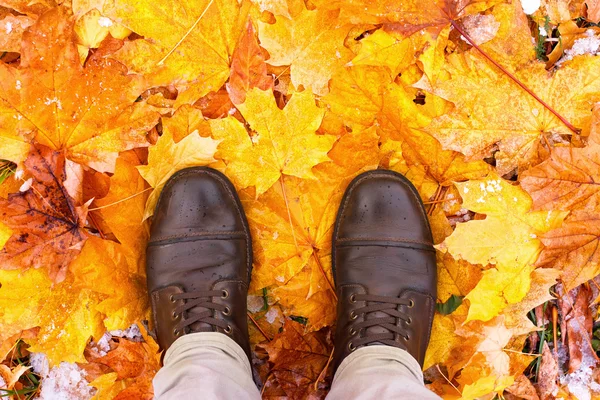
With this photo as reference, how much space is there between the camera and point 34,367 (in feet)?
4.39

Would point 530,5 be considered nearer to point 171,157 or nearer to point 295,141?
point 295,141

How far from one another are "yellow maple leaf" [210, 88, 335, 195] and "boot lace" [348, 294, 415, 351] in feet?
1.34

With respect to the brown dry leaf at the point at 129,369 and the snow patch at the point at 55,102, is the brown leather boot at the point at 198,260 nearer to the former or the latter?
the brown dry leaf at the point at 129,369

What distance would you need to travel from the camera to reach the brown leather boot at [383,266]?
4.21 feet

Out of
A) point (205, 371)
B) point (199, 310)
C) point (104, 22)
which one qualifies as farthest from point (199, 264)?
point (104, 22)

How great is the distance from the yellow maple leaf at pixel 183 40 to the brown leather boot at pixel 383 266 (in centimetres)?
49

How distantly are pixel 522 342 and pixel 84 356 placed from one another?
1.20 m

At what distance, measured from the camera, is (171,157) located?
125 cm

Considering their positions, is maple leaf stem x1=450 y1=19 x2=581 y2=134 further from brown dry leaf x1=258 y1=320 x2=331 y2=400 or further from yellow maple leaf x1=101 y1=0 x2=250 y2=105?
brown dry leaf x1=258 y1=320 x2=331 y2=400

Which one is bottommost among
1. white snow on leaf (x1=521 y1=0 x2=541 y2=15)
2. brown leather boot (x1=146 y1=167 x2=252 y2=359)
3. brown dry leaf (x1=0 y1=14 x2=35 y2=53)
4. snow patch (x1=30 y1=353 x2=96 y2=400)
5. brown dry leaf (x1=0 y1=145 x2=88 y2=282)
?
snow patch (x1=30 y1=353 x2=96 y2=400)

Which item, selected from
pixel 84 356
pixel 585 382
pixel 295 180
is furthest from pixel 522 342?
pixel 84 356

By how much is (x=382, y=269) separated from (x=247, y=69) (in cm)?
65

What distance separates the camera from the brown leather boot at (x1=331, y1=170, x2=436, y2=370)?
1282mm

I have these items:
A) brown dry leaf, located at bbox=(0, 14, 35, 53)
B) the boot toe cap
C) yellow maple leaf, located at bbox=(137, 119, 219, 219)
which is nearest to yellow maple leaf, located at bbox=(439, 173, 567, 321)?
the boot toe cap
